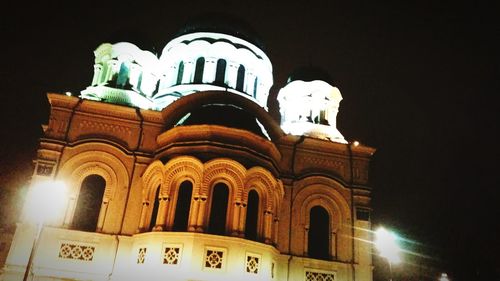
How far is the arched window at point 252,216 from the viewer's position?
512 inches

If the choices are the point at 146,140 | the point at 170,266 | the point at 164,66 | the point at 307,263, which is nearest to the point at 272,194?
the point at 307,263

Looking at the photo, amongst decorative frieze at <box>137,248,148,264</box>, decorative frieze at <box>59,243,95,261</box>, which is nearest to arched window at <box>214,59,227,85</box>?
decorative frieze at <box>137,248,148,264</box>

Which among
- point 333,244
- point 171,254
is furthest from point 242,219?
point 333,244

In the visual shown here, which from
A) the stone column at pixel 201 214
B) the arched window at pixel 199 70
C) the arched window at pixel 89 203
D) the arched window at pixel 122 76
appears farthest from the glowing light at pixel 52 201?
the arched window at pixel 199 70

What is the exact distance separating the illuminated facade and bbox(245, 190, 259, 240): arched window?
0.03m

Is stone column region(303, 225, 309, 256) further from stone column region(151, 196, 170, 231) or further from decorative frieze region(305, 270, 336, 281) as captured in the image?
stone column region(151, 196, 170, 231)

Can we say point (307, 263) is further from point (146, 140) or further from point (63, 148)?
point (63, 148)

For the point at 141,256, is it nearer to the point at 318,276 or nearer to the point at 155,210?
the point at 155,210

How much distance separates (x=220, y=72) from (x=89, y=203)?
7.63 metres

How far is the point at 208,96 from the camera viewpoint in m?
15.4

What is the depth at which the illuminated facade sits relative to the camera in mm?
12461

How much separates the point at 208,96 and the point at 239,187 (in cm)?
398

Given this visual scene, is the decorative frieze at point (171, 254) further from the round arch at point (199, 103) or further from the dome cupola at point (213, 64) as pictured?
the dome cupola at point (213, 64)

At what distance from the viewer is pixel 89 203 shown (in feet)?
45.9
